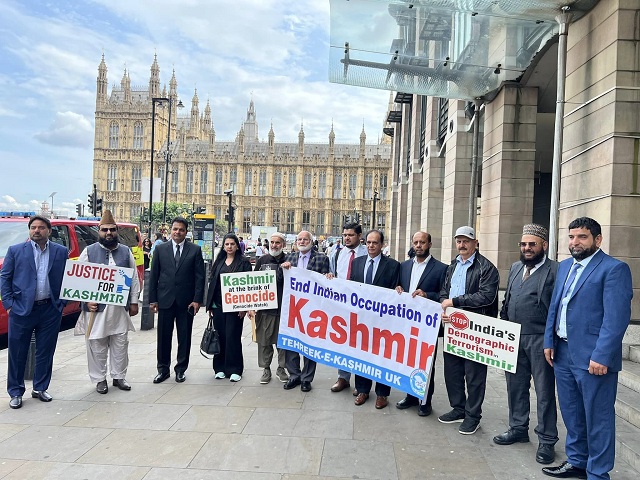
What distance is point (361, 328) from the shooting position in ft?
17.9

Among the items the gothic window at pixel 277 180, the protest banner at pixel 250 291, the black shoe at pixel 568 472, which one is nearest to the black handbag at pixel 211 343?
the protest banner at pixel 250 291

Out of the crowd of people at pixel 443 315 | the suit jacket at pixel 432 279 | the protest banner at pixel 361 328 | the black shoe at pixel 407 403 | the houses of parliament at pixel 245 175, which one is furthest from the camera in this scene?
the houses of parliament at pixel 245 175

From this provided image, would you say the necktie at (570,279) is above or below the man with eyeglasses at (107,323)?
above

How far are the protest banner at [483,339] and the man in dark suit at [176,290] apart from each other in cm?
313

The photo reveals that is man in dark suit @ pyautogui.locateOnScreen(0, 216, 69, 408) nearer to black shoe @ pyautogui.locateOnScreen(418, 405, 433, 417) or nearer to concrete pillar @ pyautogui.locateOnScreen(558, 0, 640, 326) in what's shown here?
black shoe @ pyautogui.locateOnScreen(418, 405, 433, 417)

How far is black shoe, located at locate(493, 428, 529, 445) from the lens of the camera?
14.4ft

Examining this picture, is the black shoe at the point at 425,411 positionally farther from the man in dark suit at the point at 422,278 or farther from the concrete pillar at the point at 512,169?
the concrete pillar at the point at 512,169

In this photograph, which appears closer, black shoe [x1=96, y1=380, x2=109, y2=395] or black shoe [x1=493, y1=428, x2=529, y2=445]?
black shoe [x1=493, y1=428, x2=529, y2=445]

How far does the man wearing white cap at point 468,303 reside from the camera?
184 inches

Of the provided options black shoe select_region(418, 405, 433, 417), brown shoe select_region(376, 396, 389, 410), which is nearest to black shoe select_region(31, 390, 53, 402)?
brown shoe select_region(376, 396, 389, 410)

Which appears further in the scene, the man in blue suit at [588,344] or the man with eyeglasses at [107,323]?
the man with eyeglasses at [107,323]

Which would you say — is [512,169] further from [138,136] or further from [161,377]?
[138,136]

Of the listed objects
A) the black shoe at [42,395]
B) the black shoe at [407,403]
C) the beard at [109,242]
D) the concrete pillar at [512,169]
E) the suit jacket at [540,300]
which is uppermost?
the concrete pillar at [512,169]

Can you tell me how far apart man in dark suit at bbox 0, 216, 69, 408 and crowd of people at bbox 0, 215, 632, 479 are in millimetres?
11
